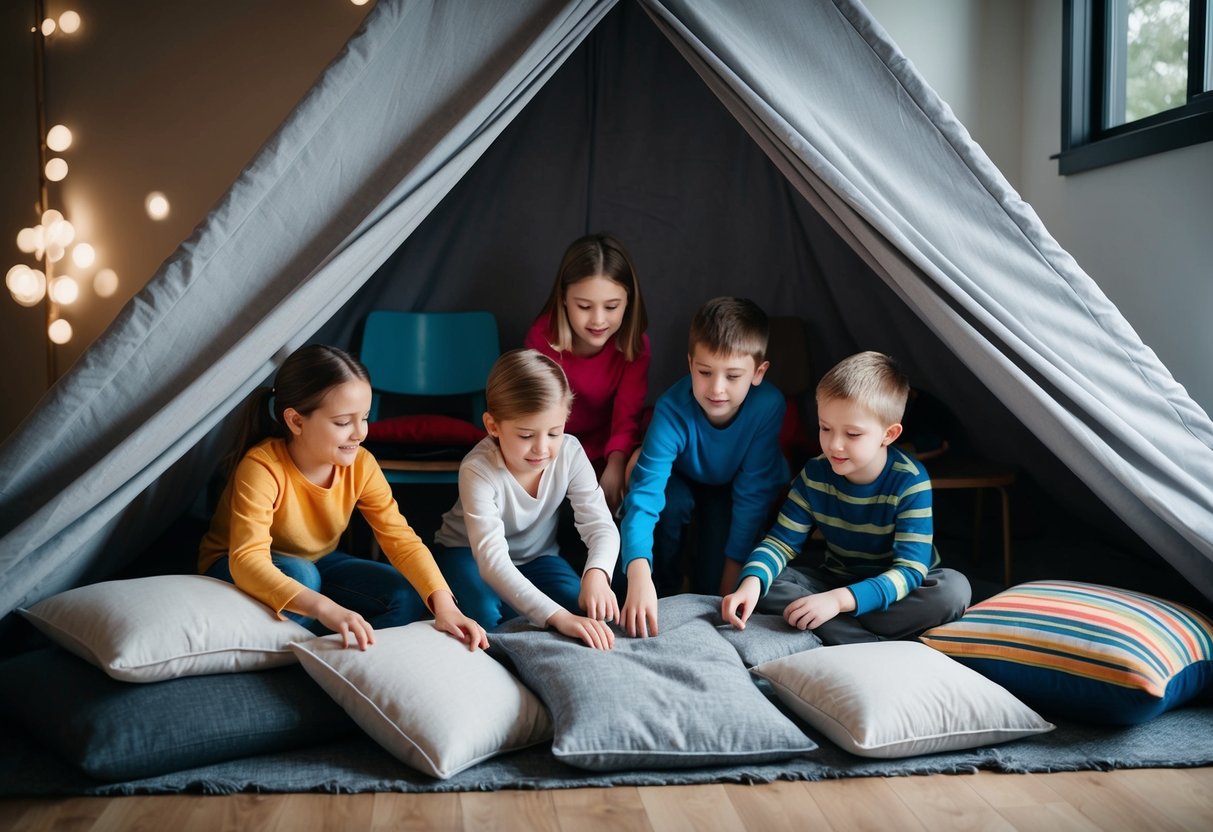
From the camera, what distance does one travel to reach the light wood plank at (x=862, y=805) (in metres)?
1.60

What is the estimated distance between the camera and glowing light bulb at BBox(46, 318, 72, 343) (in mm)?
3357

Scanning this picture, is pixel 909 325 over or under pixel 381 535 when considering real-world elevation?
over

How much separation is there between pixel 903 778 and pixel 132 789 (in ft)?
4.16

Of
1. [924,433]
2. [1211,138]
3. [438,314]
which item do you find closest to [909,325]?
[924,433]

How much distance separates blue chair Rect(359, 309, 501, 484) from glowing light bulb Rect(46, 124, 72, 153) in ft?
3.81

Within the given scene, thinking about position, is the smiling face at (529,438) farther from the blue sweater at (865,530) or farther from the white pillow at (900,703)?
the white pillow at (900,703)

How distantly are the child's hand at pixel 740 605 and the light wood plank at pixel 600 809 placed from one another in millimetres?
519

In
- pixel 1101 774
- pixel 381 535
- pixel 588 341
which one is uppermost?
pixel 588 341

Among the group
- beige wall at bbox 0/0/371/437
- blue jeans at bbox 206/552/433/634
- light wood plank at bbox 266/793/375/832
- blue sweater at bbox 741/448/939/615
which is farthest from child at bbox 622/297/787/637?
beige wall at bbox 0/0/371/437

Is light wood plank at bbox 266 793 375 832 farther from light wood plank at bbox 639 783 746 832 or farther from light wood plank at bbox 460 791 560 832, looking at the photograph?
light wood plank at bbox 639 783 746 832

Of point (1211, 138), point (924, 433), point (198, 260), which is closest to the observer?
point (198, 260)

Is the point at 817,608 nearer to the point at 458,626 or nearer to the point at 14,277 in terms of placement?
the point at 458,626

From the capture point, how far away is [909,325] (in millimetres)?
3029

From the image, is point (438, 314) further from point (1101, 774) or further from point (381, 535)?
point (1101, 774)
